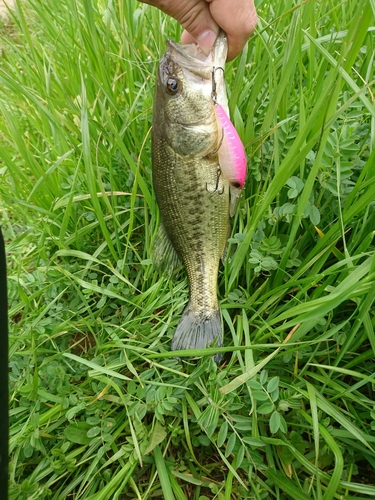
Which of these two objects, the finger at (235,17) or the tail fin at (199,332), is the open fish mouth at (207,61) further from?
the tail fin at (199,332)

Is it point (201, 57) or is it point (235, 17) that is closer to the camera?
point (235, 17)

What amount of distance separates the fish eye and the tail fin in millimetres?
984

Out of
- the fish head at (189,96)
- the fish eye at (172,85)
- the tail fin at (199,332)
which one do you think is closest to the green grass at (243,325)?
the tail fin at (199,332)

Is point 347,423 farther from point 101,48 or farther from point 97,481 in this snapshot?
point 101,48

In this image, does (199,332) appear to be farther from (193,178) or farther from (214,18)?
(214,18)

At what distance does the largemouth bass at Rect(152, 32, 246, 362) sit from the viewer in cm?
157

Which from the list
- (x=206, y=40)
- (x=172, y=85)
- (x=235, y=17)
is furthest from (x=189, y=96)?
(x=235, y=17)

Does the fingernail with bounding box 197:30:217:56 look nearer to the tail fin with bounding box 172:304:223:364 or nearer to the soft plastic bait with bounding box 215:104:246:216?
the soft plastic bait with bounding box 215:104:246:216

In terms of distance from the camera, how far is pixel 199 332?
163 centimetres

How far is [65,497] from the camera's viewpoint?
1.48 m

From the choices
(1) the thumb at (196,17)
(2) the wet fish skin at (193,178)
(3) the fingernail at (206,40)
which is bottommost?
(2) the wet fish skin at (193,178)

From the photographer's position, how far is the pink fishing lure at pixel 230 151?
5.01ft

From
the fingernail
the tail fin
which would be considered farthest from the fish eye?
the tail fin

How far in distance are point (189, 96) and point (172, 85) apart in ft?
0.29
